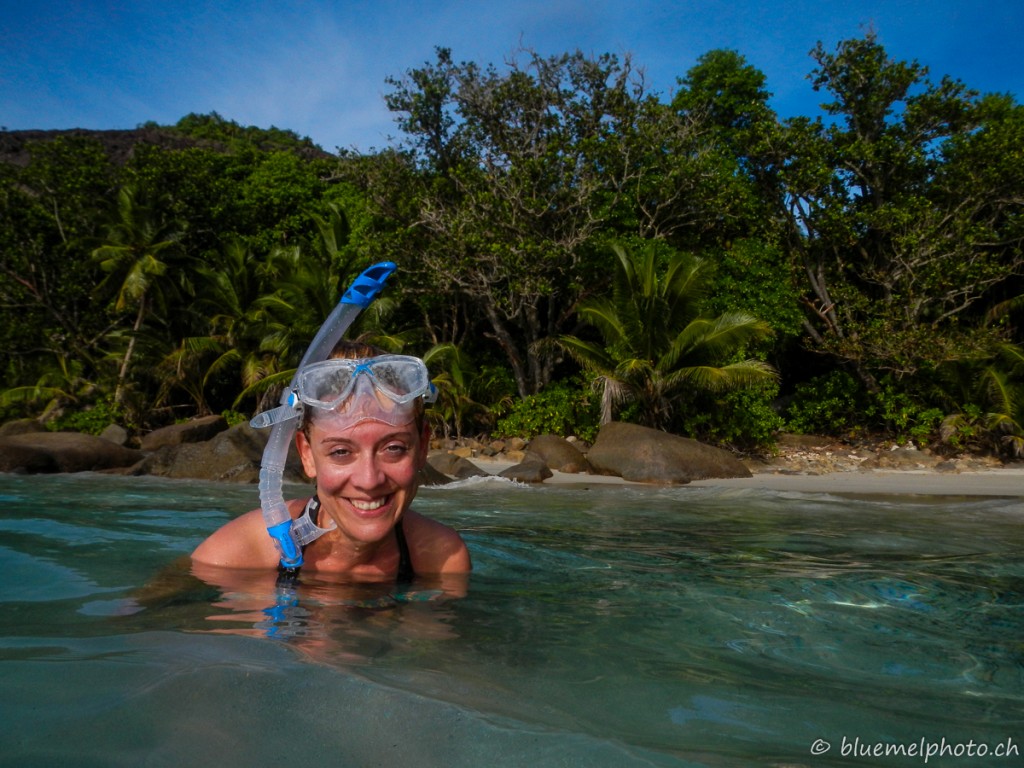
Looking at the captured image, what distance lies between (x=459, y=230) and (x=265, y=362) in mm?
6794

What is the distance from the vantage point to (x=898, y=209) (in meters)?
15.8

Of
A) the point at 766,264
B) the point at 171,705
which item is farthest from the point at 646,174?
the point at 171,705

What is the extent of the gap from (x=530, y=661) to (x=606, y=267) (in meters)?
15.9

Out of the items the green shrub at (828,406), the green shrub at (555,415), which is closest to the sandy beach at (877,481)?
the green shrub at (555,415)

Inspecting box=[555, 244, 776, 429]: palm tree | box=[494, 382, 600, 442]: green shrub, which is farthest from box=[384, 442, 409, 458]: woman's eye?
box=[494, 382, 600, 442]: green shrub

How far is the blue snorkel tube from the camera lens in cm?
256

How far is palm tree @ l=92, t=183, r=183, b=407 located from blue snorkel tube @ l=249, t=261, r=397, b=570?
19.1 meters

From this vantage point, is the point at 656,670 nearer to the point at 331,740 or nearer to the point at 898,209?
the point at 331,740

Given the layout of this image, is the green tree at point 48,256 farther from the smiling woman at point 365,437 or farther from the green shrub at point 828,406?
the smiling woman at point 365,437

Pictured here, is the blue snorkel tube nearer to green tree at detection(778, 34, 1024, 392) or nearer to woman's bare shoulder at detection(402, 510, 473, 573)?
woman's bare shoulder at detection(402, 510, 473, 573)

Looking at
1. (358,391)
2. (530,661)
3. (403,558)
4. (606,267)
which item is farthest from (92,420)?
(530,661)

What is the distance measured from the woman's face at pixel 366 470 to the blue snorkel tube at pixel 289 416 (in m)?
0.14

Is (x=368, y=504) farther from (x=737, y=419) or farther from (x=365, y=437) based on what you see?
(x=737, y=419)

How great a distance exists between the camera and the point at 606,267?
1756 cm
